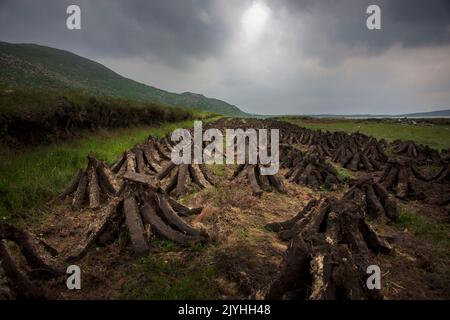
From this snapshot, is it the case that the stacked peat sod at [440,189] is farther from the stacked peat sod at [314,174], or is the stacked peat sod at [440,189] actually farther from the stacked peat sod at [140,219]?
the stacked peat sod at [140,219]

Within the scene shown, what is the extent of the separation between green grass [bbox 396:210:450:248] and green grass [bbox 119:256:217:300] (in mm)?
5045

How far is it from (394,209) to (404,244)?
182 cm

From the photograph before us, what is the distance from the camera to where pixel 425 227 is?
700cm

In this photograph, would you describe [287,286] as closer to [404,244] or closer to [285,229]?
[285,229]

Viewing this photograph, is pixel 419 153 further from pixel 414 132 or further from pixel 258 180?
pixel 414 132

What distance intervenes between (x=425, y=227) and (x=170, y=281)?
6041 millimetres

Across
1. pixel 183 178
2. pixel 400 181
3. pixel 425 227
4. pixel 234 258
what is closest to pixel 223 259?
pixel 234 258

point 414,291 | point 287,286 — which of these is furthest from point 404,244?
point 287,286

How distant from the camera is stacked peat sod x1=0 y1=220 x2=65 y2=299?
369 centimetres

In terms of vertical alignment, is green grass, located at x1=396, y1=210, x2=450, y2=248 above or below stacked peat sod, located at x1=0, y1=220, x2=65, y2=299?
below

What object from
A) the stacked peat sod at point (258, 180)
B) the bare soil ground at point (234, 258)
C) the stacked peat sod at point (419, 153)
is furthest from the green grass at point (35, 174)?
the stacked peat sod at point (419, 153)

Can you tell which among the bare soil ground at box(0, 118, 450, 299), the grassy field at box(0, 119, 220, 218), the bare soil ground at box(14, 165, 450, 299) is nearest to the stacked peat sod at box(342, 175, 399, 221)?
the bare soil ground at box(0, 118, 450, 299)

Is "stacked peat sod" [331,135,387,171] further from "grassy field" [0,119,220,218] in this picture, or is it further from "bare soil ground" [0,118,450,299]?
"grassy field" [0,119,220,218]

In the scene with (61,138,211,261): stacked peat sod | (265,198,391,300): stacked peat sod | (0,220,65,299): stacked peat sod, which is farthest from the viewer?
(61,138,211,261): stacked peat sod
